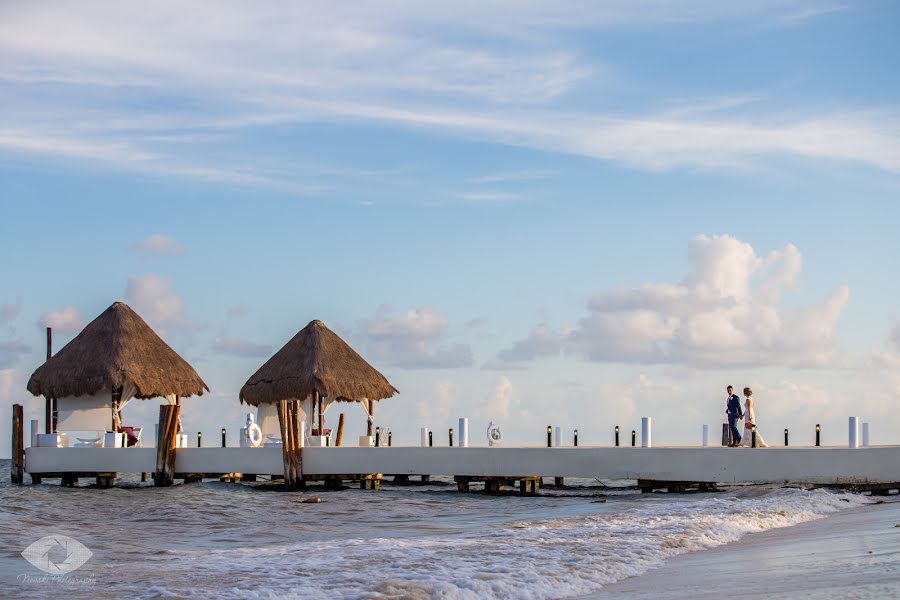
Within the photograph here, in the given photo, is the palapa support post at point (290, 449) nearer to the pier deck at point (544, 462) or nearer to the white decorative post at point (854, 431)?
the pier deck at point (544, 462)

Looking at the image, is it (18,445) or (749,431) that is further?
(18,445)

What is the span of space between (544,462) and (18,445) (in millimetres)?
13788

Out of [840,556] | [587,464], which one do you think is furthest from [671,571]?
[587,464]

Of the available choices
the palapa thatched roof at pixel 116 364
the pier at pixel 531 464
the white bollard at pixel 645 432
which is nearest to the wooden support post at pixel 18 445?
the pier at pixel 531 464

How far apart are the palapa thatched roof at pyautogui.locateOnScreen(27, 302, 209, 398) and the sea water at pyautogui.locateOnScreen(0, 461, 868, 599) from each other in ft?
14.7

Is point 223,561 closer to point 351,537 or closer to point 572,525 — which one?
point 351,537

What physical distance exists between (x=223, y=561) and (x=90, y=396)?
18178mm

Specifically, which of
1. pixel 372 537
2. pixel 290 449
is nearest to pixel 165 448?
pixel 290 449

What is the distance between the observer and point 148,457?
2562 centimetres

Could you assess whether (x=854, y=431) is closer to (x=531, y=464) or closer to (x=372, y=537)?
(x=531, y=464)

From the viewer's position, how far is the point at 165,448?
993 inches

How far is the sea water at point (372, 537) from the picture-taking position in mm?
9672

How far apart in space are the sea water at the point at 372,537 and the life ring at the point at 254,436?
2382mm

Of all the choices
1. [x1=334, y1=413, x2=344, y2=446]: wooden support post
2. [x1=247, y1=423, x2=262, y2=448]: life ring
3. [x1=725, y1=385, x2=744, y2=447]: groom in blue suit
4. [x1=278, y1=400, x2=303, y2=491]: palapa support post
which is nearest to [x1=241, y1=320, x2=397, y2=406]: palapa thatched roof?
[x1=334, y1=413, x2=344, y2=446]: wooden support post
